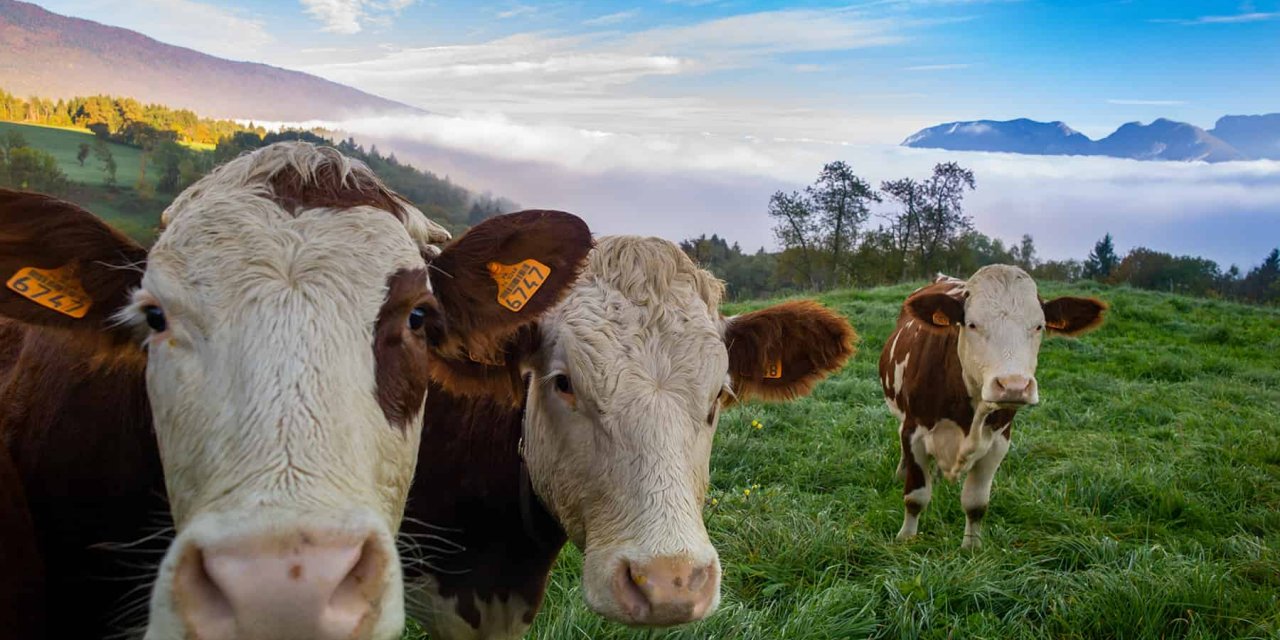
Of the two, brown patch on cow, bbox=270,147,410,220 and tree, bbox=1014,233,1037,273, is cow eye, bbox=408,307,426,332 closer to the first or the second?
brown patch on cow, bbox=270,147,410,220

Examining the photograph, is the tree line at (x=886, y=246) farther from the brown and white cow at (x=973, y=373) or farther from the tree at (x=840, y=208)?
the brown and white cow at (x=973, y=373)

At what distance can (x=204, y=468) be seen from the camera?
1567 millimetres

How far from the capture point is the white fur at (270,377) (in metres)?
1.47

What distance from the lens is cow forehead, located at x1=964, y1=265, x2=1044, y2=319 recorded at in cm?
580

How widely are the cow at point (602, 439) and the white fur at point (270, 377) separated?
657 mm

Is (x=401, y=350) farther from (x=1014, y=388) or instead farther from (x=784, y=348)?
(x=1014, y=388)

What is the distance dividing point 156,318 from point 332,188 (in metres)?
0.55

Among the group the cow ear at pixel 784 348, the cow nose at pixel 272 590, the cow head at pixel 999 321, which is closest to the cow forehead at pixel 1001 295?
the cow head at pixel 999 321

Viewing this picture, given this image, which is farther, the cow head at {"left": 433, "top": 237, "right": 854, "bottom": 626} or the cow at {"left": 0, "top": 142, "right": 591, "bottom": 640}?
the cow head at {"left": 433, "top": 237, "right": 854, "bottom": 626}

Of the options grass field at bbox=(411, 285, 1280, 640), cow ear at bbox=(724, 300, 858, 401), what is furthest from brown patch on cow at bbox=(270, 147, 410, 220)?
grass field at bbox=(411, 285, 1280, 640)

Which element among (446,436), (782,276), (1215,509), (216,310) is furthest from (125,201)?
(782,276)

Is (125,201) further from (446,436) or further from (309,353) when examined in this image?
(309,353)

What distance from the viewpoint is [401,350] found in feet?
6.24

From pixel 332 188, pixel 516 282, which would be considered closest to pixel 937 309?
pixel 516 282
